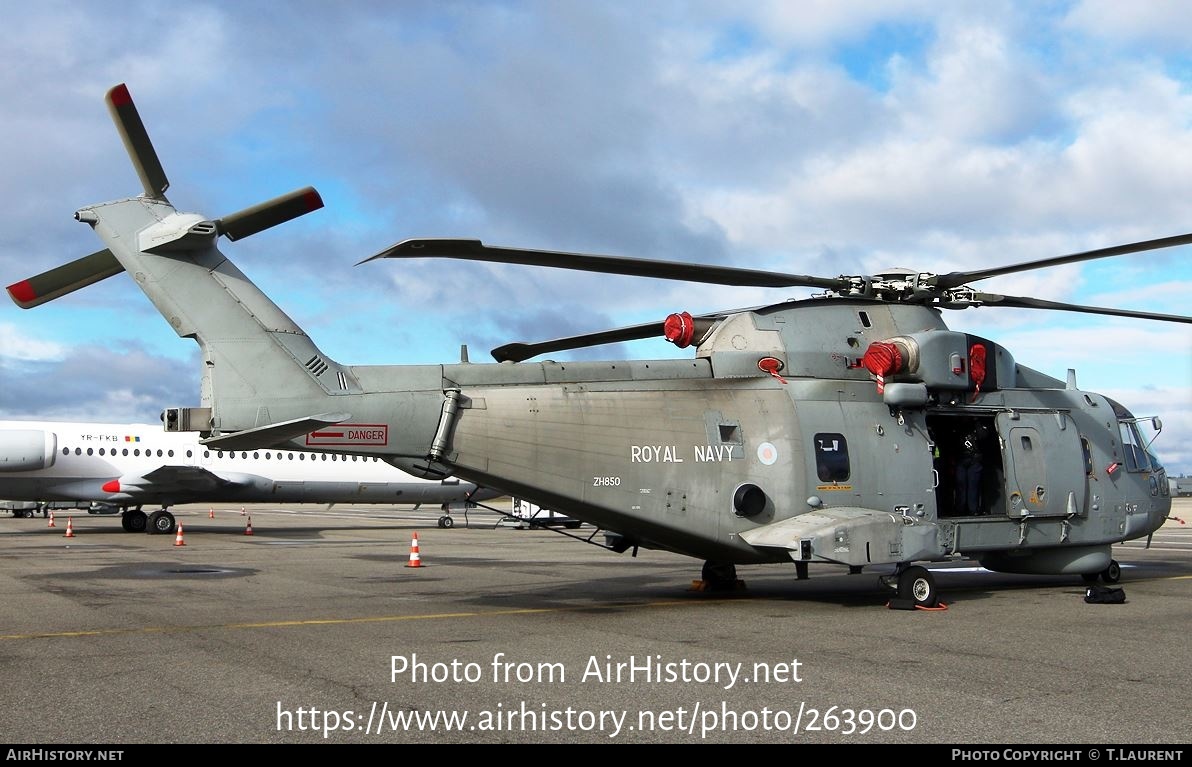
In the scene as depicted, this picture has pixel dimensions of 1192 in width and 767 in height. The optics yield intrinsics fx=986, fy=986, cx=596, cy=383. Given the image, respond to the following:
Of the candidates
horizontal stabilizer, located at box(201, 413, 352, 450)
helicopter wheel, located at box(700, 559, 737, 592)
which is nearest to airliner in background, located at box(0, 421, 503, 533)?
helicopter wheel, located at box(700, 559, 737, 592)

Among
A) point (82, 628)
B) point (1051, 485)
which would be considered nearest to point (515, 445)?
point (82, 628)

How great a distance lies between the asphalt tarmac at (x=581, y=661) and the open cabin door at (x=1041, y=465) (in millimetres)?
1337

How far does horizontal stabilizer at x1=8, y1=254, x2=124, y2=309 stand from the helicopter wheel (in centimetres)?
898

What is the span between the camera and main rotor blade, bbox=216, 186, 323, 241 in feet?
38.6

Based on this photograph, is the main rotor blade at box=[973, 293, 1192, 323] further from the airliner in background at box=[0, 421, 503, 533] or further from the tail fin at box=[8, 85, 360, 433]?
the airliner in background at box=[0, 421, 503, 533]

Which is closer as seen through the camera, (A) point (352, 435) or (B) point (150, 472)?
(A) point (352, 435)

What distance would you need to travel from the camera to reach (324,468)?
1426 inches

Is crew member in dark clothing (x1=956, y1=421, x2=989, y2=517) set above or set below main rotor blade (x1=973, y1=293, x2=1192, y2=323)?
below

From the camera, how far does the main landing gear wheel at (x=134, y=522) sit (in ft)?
111

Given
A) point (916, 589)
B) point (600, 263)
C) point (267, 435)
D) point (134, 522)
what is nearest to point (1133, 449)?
point (916, 589)

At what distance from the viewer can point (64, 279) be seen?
11789 millimetres

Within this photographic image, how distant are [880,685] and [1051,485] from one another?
7.89m

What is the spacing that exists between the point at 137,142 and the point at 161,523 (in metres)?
24.0

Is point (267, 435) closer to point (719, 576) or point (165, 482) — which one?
point (719, 576)
